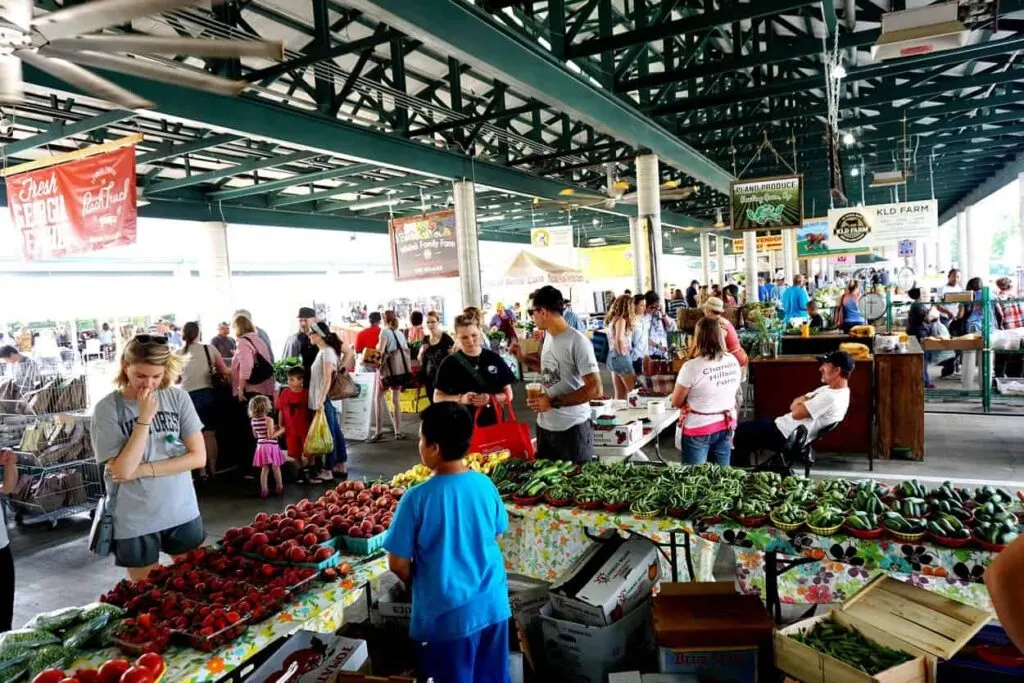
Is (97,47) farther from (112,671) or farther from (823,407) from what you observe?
(823,407)

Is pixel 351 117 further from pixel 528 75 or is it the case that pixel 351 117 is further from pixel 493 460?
pixel 493 460

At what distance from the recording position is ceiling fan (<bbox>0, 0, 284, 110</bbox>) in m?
2.66

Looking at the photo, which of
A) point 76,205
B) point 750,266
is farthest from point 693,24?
point 750,266

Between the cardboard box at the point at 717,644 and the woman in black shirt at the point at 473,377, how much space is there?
2266 mm

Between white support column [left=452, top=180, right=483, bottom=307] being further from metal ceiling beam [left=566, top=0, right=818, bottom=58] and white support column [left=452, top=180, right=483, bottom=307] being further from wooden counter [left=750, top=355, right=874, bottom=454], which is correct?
wooden counter [left=750, top=355, right=874, bottom=454]

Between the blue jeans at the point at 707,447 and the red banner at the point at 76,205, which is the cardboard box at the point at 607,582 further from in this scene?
the red banner at the point at 76,205

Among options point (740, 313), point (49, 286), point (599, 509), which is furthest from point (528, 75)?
point (49, 286)

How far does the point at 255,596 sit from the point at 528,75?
577 centimetres

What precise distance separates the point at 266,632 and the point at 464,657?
0.75m

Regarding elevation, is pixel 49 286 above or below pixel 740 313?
above

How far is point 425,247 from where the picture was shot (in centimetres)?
1159

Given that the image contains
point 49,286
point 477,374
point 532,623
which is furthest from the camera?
point 49,286

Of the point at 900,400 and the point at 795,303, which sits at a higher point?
the point at 795,303

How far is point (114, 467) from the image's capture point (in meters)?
3.02
